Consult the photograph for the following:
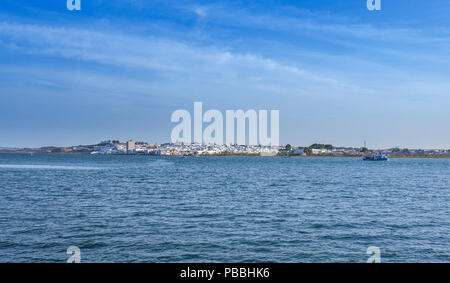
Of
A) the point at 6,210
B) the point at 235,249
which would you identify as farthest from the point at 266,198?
the point at 6,210

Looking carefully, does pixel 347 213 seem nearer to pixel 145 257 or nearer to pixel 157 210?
pixel 157 210

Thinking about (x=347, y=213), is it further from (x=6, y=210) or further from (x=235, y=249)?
(x=6, y=210)

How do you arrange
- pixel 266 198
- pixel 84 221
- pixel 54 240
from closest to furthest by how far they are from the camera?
pixel 54 240
pixel 84 221
pixel 266 198

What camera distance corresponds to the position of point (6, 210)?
75.6ft

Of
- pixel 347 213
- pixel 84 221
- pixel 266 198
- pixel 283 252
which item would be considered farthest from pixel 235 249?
pixel 266 198

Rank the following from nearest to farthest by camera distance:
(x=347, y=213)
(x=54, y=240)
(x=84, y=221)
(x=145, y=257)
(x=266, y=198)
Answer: (x=145, y=257) < (x=54, y=240) < (x=84, y=221) < (x=347, y=213) < (x=266, y=198)

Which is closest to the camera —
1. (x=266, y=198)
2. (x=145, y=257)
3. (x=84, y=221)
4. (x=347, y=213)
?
(x=145, y=257)

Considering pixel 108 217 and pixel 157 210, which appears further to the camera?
pixel 157 210

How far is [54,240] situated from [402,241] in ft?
47.5

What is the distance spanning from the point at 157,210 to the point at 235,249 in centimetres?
1051
